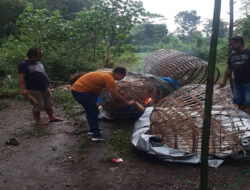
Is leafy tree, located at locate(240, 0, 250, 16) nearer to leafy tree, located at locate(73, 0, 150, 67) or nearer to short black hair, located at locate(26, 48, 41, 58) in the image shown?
leafy tree, located at locate(73, 0, 150, 67)

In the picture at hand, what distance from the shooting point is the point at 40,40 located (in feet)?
31.8

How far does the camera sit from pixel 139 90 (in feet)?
17.9

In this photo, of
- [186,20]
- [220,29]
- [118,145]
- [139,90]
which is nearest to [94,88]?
[118,145]

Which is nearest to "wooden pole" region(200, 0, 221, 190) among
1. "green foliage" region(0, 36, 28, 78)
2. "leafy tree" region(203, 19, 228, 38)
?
"green foliage" region(0, 36, 28, 78)

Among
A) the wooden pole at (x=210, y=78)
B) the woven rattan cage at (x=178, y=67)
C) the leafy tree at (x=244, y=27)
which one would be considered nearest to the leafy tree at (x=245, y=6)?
the leafy tree at (x=244, y=27)

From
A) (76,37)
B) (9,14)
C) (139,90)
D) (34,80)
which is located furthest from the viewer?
(9,14)

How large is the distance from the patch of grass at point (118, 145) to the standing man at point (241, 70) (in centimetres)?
A: 197

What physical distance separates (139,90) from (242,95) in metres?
1.85

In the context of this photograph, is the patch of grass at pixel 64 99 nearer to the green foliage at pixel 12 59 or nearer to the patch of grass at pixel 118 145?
the green foliage at pixel 12 59

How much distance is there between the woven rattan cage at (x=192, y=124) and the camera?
370cm

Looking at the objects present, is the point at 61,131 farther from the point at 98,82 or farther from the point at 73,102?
the point at 73,102

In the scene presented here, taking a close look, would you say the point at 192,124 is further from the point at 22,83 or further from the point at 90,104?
the point at 22,83

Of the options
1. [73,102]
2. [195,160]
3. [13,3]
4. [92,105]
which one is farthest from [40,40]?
[13,3]

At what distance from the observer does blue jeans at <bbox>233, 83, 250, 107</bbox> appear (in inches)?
181
